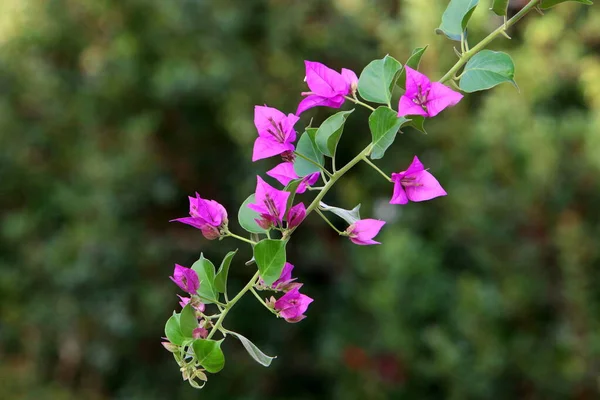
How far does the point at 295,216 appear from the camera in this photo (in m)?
0.39

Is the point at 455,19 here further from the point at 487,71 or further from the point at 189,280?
the point at 189,280

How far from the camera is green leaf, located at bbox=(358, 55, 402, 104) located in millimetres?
394

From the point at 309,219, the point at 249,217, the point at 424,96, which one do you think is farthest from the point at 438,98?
the point at 309,219

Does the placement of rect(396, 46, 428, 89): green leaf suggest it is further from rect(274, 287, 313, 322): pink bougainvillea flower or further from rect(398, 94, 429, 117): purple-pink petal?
rect(274, 287, 313, 322): pink bougainvillea flower

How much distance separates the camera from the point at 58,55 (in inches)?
109

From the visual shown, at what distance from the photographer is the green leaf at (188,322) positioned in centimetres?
38

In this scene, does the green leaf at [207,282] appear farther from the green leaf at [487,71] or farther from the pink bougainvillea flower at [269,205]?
the green leaf at [487,71]

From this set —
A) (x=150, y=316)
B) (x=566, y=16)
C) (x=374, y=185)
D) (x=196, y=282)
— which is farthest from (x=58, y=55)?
(x=196, y=282)

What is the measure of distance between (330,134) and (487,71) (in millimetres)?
92

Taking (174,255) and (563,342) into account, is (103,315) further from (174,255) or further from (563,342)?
(563,342)

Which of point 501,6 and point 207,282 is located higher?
point 501,6

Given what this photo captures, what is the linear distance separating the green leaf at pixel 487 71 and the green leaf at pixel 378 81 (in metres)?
0.04

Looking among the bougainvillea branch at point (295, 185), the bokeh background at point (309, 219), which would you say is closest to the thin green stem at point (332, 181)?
the bougainvillea branch at point (295, 185)

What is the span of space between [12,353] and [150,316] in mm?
651
